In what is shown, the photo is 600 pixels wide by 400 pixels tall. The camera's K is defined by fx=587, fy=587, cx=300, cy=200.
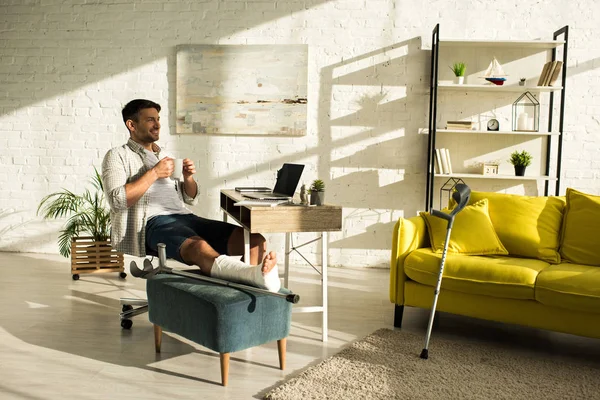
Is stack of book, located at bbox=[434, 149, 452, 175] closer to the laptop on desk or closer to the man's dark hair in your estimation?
the laptop on desk

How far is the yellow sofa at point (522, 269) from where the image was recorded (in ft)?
9.43

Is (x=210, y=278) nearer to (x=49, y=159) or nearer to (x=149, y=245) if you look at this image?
(x=149, y=245)

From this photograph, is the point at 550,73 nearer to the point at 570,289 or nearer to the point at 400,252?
the point at 400,252

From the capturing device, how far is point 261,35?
532 centimetres

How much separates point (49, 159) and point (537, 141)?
445 cm

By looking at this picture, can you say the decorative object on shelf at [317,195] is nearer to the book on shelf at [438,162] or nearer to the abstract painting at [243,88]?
the book on shelf at [438,162]

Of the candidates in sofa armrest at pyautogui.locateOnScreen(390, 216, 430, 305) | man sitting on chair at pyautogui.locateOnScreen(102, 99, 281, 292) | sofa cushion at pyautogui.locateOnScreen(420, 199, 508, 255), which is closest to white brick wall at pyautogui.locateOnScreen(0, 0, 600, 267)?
sofa cushion at pyautogui.locateOnScreen(420, 199, 508, 255)

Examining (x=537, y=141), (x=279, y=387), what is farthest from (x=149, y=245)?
(x=537, y=141)

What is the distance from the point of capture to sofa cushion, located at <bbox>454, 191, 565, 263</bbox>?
3.41 metres

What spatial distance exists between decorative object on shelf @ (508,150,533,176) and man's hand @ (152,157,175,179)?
9.87 ft

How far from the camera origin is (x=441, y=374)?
2.63 metres

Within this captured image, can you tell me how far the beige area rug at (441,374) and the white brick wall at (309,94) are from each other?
2385 millimetres

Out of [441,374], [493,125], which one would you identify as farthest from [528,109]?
[441,374]

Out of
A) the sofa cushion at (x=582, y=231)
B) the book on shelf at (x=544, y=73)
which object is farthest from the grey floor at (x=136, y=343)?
the book on shelf at (x=544, y=73)
